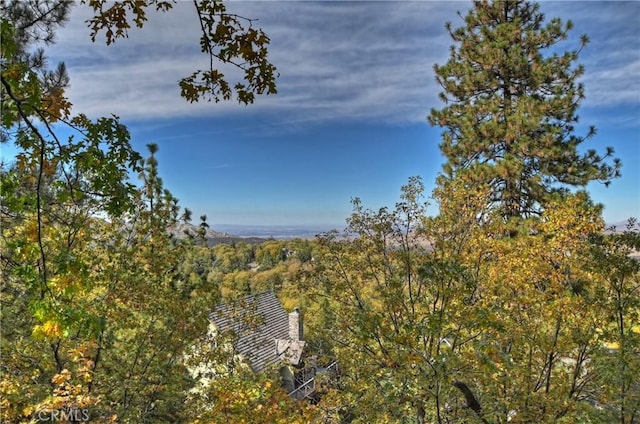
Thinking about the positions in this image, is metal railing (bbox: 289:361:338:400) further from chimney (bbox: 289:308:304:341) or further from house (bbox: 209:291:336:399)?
chimney (bbox: 289:308:304:341)

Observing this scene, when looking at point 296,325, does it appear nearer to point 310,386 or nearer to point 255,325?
point 310,386

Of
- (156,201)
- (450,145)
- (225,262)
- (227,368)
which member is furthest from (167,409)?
(225,262)

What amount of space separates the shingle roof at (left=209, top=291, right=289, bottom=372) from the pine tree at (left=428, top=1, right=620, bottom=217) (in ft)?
27.2

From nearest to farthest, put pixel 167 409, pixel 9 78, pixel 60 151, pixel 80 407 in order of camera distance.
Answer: pixel 9 78, pixel 60 151, pixel 80 407, pixel 167 409

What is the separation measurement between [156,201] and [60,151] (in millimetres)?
4333

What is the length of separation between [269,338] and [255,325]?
33.4ft

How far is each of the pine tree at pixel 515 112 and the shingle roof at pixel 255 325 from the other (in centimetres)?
830

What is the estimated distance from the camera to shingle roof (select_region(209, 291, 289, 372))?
735 centimetres

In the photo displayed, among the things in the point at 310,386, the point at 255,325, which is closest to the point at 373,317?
the point at 255,325

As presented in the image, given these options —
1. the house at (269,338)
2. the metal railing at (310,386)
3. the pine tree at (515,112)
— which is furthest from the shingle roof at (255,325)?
the pine tree at (515,112)

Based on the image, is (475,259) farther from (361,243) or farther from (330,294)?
(330,294)

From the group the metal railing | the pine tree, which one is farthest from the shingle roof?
the pine tree

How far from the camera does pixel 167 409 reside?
327 inches

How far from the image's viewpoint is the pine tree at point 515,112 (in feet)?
45.1
